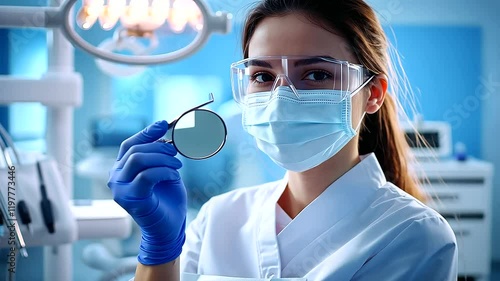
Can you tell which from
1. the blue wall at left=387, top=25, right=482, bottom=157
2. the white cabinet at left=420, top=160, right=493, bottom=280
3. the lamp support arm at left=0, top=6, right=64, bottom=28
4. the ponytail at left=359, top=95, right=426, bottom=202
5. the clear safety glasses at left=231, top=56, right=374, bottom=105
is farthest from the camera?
the blue wall at left=387, top=25, right=482, bottom=157

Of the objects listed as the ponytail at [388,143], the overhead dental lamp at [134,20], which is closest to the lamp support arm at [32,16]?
the overhead dental lamp at [134,20]

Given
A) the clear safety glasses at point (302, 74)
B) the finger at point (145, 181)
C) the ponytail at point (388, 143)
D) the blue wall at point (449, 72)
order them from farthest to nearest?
the blue wall at point (449, 72) < the ponytail at point (388, 143) < the clear safety glasses at point (302, 74) < the finger at point (145, 181)

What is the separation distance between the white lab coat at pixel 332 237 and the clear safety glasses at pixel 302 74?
173mm

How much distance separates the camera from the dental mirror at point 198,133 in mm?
898

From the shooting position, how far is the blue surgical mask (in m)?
1.00

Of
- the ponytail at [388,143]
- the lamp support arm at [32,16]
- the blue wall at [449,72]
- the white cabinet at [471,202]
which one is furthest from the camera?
the blue wall at [449,72]

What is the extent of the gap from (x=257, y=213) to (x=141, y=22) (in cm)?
50

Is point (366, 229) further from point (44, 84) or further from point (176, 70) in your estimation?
point (176, 70)

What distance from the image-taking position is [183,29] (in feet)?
4.17

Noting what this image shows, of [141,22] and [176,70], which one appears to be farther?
[176,70]

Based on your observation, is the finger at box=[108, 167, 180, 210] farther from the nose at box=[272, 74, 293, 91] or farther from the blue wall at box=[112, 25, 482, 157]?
the blue wall at box=[112, 25, 482, 157]

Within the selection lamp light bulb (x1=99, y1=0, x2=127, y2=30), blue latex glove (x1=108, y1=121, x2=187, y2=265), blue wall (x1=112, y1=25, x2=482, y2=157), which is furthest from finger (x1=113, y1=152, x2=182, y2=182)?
blue wall (x1=112, y1=25, x2=482, y2=157)

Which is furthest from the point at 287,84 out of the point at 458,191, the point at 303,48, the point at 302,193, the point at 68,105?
the point at 458,191

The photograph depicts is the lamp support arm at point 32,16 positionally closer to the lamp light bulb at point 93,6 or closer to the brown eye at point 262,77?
the lamp light bulb at point 93,6
